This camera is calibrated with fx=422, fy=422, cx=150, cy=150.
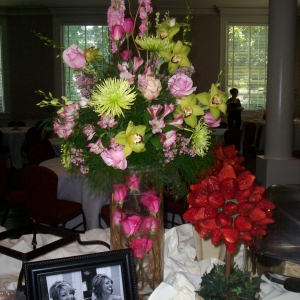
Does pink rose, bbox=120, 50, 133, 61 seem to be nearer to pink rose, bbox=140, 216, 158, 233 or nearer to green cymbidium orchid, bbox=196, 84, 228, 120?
green cymbidium orchid, bbox=196, 84, 228, 120

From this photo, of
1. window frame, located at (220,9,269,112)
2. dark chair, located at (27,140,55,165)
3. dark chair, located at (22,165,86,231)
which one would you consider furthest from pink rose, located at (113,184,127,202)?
window frame, located at (220,9,269,112)

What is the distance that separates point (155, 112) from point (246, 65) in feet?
35.5

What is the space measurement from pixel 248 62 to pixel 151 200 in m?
10.8

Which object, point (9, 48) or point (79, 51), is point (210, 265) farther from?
point (9, 48)

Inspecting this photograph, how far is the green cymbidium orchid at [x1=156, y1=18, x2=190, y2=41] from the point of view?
1.02 meters

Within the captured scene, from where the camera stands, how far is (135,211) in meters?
1.02

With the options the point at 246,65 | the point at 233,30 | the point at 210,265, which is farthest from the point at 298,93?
the point at 210,265

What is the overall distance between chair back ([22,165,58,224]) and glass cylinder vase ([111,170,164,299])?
222cm

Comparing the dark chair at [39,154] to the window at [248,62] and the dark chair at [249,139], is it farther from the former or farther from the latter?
the window at [248,62]

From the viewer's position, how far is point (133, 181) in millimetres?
993

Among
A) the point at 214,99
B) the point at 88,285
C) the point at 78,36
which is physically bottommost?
the point at 88,285

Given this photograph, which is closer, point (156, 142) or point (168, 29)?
point (156, 142)

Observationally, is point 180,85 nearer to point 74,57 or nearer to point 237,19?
point 74,57

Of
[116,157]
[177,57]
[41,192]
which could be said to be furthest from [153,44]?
[41,192]
